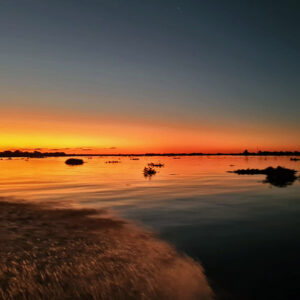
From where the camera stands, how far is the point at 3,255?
757 centimetres

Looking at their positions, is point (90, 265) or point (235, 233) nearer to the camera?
point (90, 265)

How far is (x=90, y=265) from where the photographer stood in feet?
24.0

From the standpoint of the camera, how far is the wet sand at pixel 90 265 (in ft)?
20.0

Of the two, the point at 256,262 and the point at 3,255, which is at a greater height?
the point at 3,255

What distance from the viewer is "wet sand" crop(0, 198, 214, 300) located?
6.10 metres

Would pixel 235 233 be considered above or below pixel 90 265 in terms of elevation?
below

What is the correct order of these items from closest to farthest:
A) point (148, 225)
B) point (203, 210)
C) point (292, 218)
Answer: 1. point (148, 225)
2. point (292, 218)
3. point (203, 210)

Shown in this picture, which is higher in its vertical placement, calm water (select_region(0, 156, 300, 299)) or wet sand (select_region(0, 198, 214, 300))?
wet sand (select_region(0, 198, 214, 300))

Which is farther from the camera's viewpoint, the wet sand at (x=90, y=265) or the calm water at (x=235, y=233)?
the calm water at (x=235, y=233)

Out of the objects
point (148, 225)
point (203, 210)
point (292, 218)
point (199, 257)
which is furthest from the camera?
point (203, 210)

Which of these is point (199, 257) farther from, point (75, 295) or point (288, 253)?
point (75, 295)

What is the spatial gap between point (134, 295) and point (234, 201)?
15.5 metres

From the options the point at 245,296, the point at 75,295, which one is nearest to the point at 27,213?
the point at 75,295

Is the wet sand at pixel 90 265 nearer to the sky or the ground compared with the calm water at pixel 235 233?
nearer to the sky
